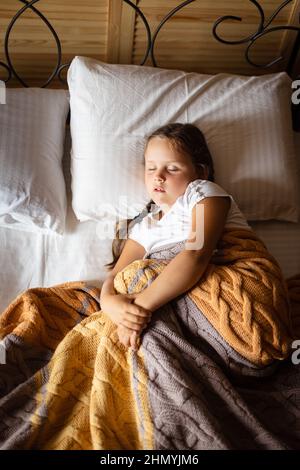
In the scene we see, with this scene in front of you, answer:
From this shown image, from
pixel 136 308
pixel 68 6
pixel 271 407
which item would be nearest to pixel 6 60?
pixel 68 6

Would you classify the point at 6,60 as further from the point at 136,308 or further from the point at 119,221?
the point at 136,308

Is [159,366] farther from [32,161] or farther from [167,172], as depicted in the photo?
[32,161]

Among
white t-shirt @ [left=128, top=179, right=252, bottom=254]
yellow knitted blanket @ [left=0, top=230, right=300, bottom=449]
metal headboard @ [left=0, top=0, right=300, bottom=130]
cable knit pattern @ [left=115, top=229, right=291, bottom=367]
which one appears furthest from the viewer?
metal headboard @ [left=0, top=0, right=300, bottom=130]

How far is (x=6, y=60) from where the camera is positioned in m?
1.77

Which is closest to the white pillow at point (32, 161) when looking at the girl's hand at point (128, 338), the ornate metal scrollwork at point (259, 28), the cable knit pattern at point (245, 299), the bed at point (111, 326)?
the bed at point (111, 326)

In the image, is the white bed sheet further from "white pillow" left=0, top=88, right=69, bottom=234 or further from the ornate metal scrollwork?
the ornate metal scrollwork

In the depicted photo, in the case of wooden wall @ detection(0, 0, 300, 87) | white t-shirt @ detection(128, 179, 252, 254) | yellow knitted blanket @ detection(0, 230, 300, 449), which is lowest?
yellow knitted blanket @ detection(0, 230, 300, 449)

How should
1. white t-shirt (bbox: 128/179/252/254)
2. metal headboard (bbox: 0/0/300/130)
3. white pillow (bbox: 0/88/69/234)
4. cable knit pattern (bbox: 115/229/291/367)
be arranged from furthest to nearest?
metal headboard (bbox: 0/0/300/130), white pillow (bbox: 0/88/69/234), white t-shirt (bbox: 128/179/252/254), cable knit pattern (bbox: 115/229/291/367)

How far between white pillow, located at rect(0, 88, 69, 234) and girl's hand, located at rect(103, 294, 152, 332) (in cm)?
42

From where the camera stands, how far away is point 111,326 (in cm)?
123

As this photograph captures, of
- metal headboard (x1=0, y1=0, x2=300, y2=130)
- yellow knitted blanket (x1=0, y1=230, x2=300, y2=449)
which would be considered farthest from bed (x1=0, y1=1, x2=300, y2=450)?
metal headboard (x1=0, y1=0, x2=300, y2=130)

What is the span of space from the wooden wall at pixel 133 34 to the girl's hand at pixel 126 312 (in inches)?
39.3

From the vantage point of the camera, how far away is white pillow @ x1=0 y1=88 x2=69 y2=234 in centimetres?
151

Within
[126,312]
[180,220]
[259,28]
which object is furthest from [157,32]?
[126,312]
